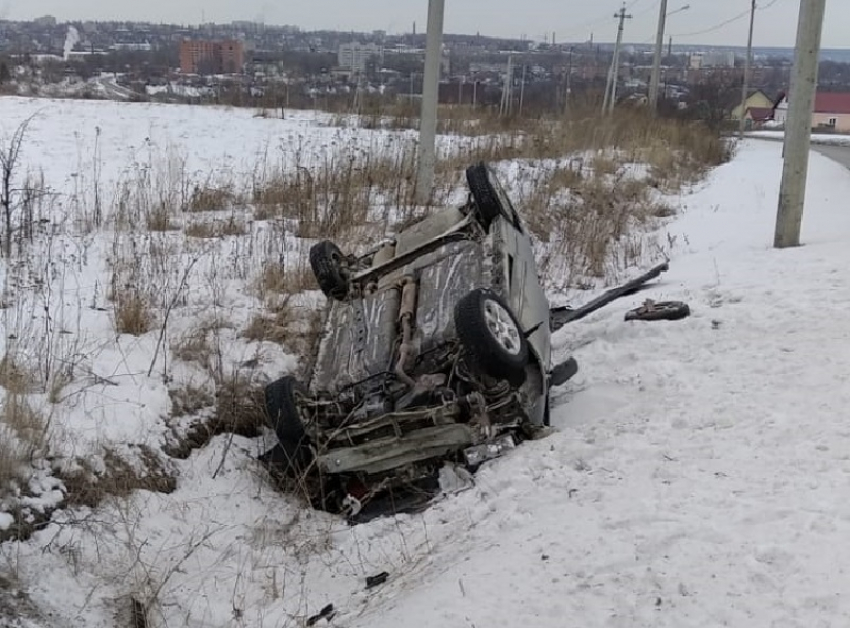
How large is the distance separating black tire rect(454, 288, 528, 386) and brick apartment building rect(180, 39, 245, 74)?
131 ft

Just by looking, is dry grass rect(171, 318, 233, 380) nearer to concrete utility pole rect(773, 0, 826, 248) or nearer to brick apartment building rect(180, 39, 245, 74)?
concrete utility pole rect(773, 0, 826, 248)

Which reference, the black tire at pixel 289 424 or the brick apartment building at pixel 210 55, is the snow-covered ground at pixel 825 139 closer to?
the brick apartment building at pixel 210 55

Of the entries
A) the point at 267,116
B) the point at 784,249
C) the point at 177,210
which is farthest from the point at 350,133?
the point at 784,249

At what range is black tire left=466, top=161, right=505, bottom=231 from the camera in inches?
213

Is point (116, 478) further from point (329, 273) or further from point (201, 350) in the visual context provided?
point (329, 273)

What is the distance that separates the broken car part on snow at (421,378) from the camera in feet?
13.8

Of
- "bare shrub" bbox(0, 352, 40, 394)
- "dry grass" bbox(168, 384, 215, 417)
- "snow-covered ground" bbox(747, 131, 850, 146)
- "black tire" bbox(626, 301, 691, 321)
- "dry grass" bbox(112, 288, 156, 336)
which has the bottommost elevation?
"dry grass" bbox(168, 384, 215, 417)

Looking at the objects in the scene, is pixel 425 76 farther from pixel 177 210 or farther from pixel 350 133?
pixel 350 133

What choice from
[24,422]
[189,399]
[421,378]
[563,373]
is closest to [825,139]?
[563,373]

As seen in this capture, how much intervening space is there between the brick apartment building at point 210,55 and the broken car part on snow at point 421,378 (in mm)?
38955

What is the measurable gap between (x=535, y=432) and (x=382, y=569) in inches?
46.7

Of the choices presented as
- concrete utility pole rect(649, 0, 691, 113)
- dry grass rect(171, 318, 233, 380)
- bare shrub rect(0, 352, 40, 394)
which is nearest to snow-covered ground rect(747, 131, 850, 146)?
concrete utility pole rect(649, 0, 691, 113)

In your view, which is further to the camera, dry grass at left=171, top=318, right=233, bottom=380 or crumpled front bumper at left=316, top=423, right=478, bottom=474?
dry grass at left=171, top=318, right=233, bottom=380

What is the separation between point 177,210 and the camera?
29.6 feet
